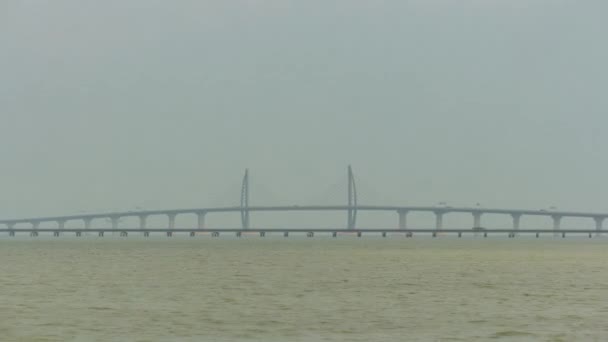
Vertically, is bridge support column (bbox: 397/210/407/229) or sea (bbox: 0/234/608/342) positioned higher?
bridge support column (bbox: 397/210/407/229)

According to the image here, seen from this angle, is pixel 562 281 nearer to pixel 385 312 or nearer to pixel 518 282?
pixel 518 282

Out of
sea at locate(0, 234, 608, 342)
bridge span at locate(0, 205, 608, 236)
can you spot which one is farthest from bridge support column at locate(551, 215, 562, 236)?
sea at locate(0, 234, 608, 342)

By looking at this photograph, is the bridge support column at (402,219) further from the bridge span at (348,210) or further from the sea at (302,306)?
the sea at (302,306)

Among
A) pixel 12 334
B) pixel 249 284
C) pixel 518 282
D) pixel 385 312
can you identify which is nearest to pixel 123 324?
pixel 12 334

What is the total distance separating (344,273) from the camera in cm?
4962

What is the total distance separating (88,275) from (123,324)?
22982 mm

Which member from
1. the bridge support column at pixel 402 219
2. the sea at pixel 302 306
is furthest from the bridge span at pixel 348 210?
the sea at pixel 302 306

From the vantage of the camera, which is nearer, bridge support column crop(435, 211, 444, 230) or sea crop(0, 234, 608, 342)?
sea crop(0, 234, 608, 342)

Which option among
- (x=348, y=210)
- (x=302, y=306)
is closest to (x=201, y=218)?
(x=348, y=210)

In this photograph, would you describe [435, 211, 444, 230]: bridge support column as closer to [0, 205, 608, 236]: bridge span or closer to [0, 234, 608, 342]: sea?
[0, 205, 608, 236]: bridge span

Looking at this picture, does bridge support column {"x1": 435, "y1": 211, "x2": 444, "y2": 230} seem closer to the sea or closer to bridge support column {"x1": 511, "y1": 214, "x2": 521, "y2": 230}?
bridge support column {"x1": 511, "y1": 214, "x2": 521, "y2": 230}

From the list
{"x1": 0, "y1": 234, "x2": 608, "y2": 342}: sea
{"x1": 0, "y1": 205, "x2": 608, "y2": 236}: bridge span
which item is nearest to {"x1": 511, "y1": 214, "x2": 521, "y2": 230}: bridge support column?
{"x1": 0, "y1": 205, "x2": 608, "y2": 236}: bridge span

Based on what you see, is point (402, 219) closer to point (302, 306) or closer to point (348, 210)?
point (348, 210)

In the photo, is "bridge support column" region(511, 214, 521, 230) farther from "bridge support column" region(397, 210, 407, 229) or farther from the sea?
the sea
